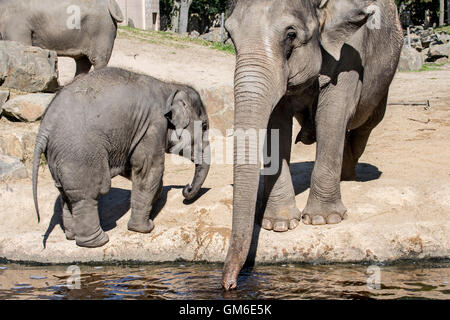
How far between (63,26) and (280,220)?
21.9ft

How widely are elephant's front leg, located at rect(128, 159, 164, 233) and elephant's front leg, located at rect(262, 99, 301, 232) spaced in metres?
1.01

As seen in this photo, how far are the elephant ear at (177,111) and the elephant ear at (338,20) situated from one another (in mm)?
1476

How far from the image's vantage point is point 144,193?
21.7 ft

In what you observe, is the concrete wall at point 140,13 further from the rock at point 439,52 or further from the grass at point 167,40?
the rock at point 439,52

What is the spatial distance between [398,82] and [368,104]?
1017 centimetres

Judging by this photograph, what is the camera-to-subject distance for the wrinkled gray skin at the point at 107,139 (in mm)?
6168

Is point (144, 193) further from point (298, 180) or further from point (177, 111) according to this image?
point (298, 180)

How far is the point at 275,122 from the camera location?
21.3 feet

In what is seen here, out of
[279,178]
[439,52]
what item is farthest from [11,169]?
[439,52]

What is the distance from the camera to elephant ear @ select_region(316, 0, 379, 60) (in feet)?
19.5

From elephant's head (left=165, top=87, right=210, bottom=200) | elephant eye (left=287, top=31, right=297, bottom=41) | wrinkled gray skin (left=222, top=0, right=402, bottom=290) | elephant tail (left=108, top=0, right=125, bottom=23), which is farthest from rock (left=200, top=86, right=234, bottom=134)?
elephant eye (left=287, top=31, right=297, bottom=41)

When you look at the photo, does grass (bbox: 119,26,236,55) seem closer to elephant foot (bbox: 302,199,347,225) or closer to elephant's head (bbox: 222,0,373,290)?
elephant foot (bbox: 302,199,347,225)

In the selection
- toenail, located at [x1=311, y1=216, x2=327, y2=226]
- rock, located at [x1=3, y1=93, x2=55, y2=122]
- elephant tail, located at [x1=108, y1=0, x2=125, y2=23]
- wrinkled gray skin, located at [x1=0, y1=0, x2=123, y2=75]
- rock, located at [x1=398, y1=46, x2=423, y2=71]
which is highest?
rock, located at [x1=398, y1=46, x2=423, y2=71]
